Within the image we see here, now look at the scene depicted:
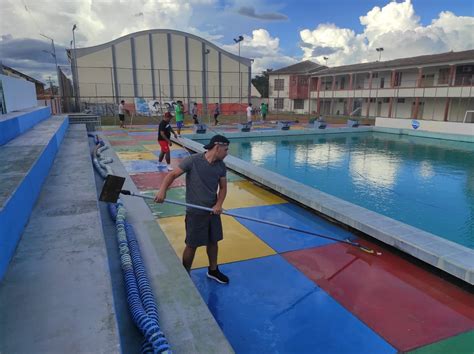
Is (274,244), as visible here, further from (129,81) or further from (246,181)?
(129,81)

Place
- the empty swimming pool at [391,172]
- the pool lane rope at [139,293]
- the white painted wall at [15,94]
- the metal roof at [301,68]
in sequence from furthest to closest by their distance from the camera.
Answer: the metal roof at [301,68] < the white painted wall at [15,94] < the empty swimming pool at [391,172] < the pool lane rope at [139,293]

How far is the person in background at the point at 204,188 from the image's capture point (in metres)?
3.60

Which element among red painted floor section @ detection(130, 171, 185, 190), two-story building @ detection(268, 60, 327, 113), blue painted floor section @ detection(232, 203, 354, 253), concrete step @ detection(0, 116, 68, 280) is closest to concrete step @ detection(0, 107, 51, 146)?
concrete step @ detection(0, 116, 68, 280)

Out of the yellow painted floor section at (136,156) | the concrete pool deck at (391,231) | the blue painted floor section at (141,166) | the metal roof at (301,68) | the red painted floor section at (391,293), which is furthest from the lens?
the metal roof at (301,68)

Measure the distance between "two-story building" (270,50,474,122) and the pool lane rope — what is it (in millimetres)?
29926

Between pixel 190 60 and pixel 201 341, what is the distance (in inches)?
1630

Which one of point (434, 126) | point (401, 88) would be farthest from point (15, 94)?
point (401, 88)

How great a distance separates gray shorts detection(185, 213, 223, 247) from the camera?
12.3ft

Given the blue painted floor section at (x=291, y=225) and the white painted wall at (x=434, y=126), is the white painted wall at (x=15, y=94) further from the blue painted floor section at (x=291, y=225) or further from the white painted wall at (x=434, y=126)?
the white painted wall at (x=434, y=126)

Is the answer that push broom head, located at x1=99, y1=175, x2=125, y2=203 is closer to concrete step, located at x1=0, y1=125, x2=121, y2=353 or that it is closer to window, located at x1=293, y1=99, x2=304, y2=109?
concrete step, located at x1=0, y1=125, x2=121, y2=353

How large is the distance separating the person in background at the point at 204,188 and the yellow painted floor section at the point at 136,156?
847cm

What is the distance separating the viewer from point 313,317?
3.44 metres

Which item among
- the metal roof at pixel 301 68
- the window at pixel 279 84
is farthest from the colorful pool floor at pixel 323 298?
the window at pixel 279 84

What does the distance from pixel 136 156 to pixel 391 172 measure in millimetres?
8435
